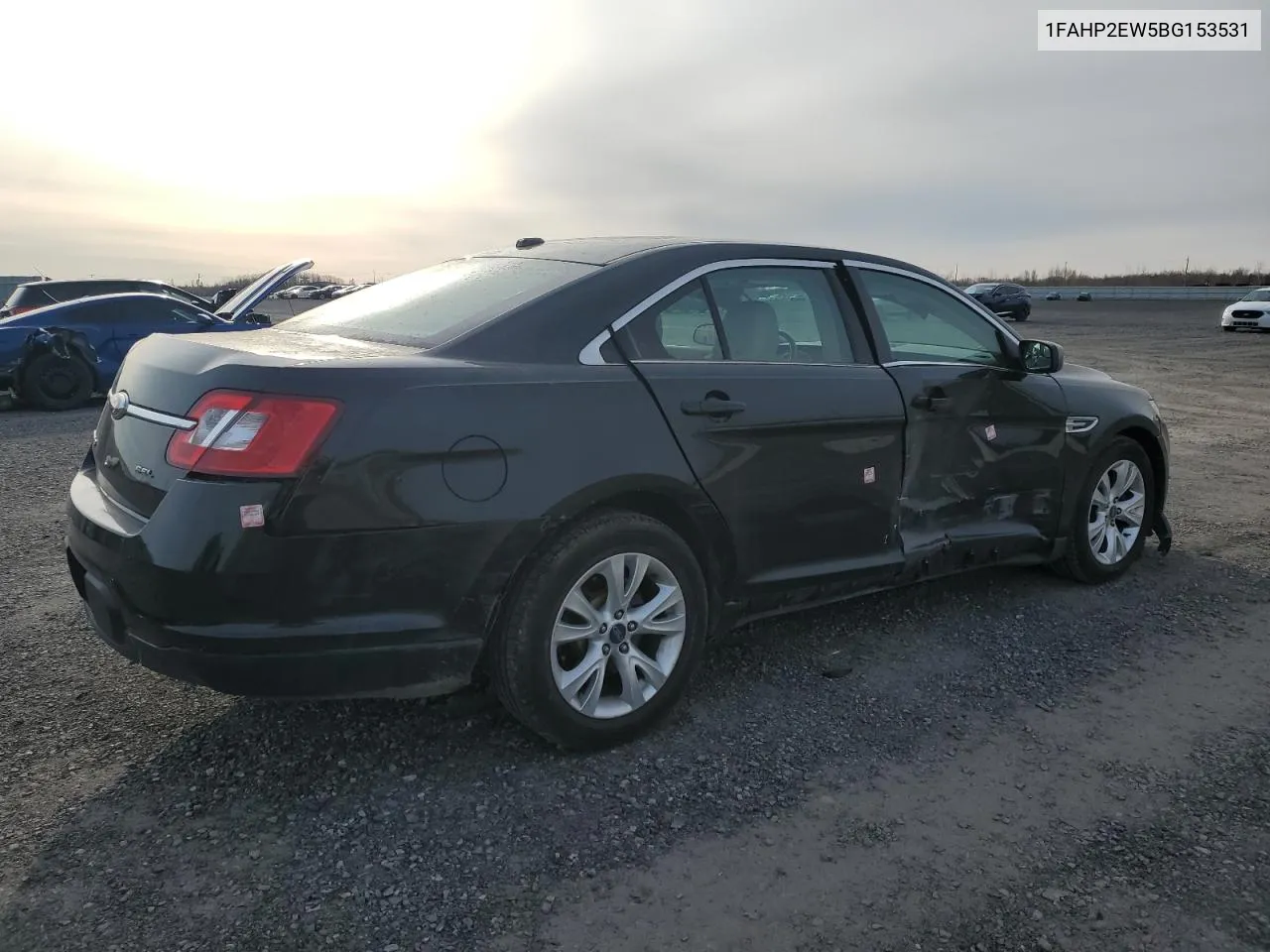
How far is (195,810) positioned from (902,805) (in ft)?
6.68

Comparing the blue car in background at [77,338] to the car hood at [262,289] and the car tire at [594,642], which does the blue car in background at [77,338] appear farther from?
the car tire at [594,642]

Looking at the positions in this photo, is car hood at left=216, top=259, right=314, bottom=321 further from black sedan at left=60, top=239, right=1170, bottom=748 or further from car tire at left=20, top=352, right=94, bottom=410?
black sedan at left=60, top=239, right=1170, bottom=748

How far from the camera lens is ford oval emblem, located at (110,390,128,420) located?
303cm

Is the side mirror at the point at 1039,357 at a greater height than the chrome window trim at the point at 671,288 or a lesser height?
lesser

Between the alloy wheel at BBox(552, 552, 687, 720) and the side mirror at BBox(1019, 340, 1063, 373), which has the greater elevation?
the side mirror at BBox(1019, 340, 1063, 373)

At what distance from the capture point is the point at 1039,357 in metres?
4.50

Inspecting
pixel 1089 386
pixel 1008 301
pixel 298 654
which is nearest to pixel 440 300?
pixel 298 654

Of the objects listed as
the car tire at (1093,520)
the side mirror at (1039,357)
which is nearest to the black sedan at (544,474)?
the side mirror at (1039,357)

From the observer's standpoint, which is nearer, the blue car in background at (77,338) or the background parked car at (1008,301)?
the blue car in background at (77,338)

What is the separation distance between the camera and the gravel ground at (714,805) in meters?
2.34

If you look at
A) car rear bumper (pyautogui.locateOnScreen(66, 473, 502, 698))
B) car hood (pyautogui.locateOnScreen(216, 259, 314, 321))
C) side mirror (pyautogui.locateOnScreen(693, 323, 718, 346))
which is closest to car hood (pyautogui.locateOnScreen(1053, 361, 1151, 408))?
side mirror (pyautogui.locateOnScreen(693, 323, 718, 346))

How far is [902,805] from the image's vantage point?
288 centimetres

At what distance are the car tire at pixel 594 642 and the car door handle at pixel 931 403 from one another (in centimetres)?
128

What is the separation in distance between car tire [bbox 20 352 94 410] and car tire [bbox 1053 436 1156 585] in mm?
11331
